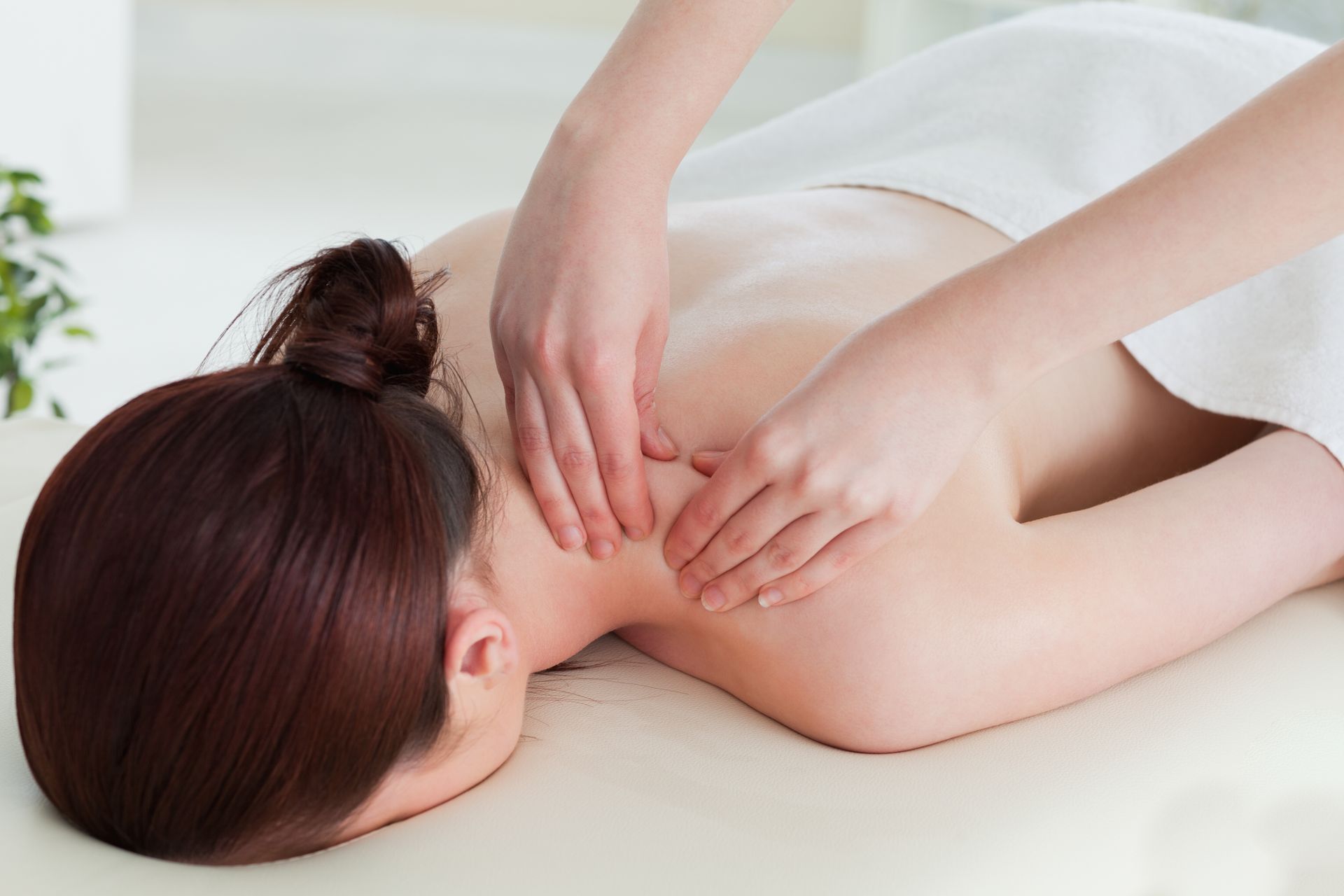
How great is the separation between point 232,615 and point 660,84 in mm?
547

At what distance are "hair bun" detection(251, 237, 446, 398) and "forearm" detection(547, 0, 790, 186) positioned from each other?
0.17 meters

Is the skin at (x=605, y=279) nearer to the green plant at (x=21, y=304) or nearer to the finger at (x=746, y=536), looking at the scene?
the finger at (x=746, y=536)

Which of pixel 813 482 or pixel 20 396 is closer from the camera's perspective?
pixel 813 482

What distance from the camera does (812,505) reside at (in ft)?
2.89

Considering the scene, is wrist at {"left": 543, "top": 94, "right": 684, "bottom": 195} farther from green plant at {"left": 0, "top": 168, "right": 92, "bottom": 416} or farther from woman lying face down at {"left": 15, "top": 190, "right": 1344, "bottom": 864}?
green plant at {"left": 0, "top": 168, "right": 92, "bottom": 416}

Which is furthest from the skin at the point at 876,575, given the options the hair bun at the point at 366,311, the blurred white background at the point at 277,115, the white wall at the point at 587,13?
the white wall at the point at 587,13

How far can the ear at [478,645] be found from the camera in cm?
83

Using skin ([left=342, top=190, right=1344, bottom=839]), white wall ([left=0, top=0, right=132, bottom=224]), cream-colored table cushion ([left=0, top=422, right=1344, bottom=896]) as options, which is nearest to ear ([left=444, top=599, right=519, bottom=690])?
skin ([left=342, top=190, right=1344, bottom=839])

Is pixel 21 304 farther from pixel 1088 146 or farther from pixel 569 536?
pixel 1088 146

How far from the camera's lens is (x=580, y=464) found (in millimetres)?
961

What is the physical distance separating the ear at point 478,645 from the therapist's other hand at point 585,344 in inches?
5.2

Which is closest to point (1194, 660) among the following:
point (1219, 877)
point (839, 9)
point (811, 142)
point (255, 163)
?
point (1219, 877)

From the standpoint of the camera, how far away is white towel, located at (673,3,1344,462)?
51.5 inches

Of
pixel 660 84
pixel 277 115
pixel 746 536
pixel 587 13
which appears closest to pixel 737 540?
pixel 746 536
